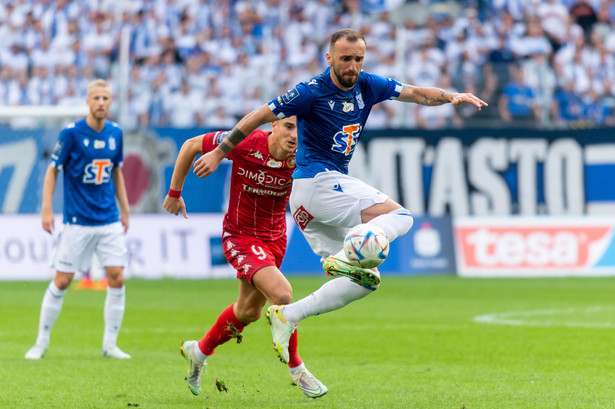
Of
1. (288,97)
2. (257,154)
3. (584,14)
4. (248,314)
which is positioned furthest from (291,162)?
(584,14)

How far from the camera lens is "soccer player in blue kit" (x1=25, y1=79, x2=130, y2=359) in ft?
31.4

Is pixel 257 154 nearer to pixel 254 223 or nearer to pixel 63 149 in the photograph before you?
pixel 254 223

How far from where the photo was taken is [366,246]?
6199 mm

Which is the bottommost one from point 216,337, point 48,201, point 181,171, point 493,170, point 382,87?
point 216,337

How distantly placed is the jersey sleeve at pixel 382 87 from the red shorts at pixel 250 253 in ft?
4.66

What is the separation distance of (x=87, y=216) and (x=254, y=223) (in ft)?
8.51

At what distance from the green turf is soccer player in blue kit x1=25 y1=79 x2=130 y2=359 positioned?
0.48 metres

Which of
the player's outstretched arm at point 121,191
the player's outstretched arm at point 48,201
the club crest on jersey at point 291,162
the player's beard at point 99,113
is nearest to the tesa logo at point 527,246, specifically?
the player's outstretched arm at point 121,191

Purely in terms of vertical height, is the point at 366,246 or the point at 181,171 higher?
the point at 181,171

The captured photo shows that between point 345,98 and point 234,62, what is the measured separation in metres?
15.1

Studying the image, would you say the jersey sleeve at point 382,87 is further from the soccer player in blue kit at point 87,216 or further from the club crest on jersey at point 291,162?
the soccer player in blue kit at point 87,216

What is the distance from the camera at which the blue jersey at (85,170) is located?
31.6 feet

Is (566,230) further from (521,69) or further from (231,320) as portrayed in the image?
(231,320)

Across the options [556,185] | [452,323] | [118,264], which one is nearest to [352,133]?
[118,264]
